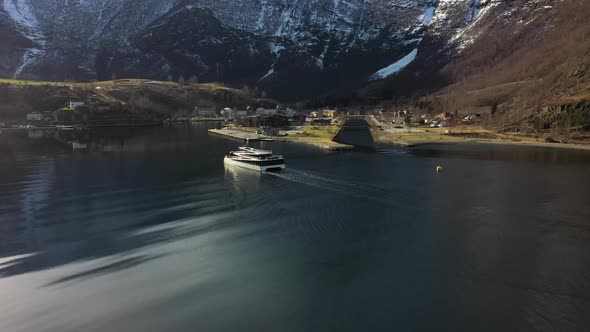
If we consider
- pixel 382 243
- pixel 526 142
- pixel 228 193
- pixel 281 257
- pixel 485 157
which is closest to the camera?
pixel 281 257

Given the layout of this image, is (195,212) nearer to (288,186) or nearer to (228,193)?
(228,193)

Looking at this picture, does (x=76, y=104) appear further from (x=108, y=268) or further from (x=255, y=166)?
(x=108, y=268)

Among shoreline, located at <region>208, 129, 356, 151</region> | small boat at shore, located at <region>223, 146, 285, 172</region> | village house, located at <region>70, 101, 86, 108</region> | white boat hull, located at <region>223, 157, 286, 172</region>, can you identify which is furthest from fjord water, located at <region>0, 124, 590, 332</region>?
village house, located at <region>70, 101, 86, 108</region>

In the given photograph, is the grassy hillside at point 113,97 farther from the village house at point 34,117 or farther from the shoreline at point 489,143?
the shoreline at point 489,143

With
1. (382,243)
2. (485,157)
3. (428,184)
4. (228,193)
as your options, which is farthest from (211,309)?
(485,157)

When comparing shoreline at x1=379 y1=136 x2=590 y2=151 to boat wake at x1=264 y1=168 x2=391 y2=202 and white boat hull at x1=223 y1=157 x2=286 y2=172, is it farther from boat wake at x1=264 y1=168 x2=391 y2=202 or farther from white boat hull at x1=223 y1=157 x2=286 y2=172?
boat wake at x1=264 y1=168 x2=391 y2=202
